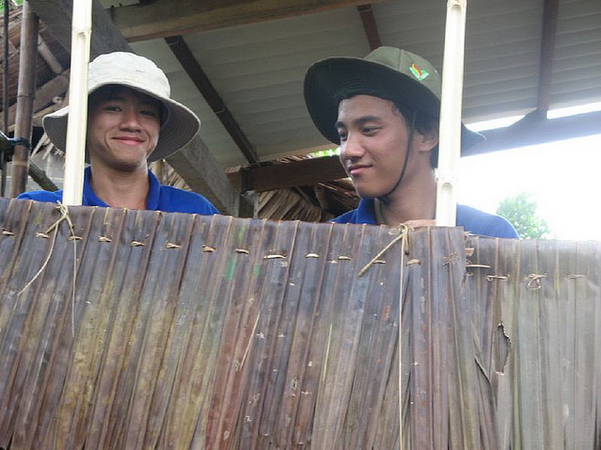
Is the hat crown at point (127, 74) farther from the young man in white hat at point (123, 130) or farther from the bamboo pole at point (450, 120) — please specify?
the bamboo pole at point (450, 120)

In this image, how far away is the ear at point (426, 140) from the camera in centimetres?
203

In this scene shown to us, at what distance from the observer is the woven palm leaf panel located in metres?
1.25

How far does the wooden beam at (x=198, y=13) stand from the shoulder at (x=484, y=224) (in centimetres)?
108

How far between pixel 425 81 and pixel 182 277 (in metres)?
0.87

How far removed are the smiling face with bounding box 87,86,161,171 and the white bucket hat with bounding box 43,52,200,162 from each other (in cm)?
4

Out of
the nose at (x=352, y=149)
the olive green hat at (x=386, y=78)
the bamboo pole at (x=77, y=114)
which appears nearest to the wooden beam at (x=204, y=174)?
the olive green hat at (x=386, y=78)

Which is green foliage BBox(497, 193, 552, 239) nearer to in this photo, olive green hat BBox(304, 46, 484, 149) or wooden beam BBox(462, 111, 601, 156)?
wooden beam BBox(462, 111, 601, 156)

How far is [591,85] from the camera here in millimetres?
3436

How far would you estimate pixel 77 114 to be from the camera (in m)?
1.45

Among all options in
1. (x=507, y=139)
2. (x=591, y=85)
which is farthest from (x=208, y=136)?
(x=591, y=85)

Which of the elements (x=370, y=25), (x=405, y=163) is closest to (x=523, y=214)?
(x=370, y=25)

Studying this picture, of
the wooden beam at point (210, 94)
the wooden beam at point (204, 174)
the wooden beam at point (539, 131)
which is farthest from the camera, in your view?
the wooden beam at point (539, 131)

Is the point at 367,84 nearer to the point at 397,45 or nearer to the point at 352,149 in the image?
the point at 352,149

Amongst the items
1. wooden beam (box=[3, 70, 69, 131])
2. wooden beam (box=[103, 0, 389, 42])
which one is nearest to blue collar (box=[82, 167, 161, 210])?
wooden beam (box=[103, 0, 389, 42])
